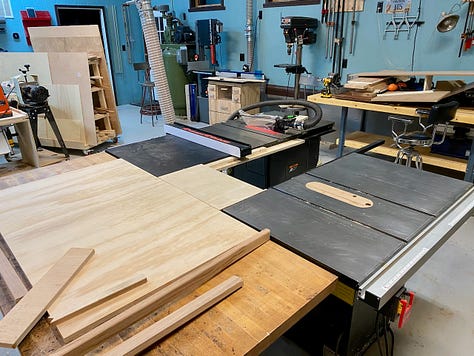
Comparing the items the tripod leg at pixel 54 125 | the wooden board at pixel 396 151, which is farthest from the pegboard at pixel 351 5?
the tripod leg at pixel 54 125

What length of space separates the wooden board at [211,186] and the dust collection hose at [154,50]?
2174 millimetres

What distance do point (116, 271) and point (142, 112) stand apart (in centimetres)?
563

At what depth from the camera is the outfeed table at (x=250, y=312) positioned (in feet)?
2.42

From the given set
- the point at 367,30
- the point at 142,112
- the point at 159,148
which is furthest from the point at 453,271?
the point at 142,112

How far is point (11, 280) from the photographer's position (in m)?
0.91

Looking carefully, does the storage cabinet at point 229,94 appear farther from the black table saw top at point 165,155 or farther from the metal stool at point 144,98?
the black table saw top at point 165,155

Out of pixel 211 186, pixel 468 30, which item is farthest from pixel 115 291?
pixel 468 30

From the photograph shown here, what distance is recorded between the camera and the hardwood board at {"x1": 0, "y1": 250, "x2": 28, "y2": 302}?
2.84 ft

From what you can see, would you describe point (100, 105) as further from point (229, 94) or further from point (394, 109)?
point (394, 109)

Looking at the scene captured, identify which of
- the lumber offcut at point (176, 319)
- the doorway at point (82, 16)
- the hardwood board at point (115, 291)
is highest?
the doorway at point (82, 16)

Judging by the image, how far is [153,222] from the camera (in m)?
1.15

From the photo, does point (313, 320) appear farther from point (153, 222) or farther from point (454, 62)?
point (454, 62)

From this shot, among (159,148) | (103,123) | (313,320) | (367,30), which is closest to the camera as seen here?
(313,320)

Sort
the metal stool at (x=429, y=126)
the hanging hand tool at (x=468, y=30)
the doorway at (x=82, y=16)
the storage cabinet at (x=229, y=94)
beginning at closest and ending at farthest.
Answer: the metal stool at (x=429, y=126) → the hanging hand tool at (x=468, y=30) → the storage cabinet at (x=229, y=94) → the doorway at (x=82, y=16)
